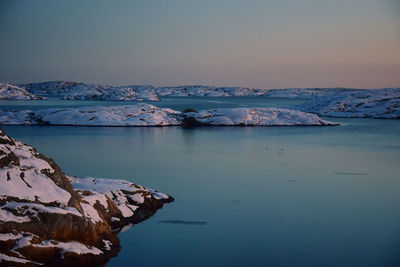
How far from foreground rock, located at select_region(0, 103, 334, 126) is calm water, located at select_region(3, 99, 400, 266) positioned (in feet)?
31.2

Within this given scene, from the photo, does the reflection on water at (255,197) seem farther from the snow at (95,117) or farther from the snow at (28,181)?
the snow at (95,117)

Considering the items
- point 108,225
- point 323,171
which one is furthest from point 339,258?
point 323,171

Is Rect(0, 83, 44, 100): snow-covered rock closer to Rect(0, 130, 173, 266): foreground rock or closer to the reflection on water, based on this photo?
the reflection on water

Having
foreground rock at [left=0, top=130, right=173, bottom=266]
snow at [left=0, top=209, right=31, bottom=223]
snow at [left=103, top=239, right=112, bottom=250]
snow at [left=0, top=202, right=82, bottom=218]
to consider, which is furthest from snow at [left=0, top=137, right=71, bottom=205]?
snow at [left=103, top=239, right=112, bottom=250]

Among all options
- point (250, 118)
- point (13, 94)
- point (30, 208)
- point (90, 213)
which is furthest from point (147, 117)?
point (13, 94)

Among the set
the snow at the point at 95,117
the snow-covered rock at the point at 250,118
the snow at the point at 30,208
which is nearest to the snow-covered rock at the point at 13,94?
the snow at the point at 95,117

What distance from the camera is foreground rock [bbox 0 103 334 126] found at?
3503cm

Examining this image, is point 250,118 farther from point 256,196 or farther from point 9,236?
point 9,236

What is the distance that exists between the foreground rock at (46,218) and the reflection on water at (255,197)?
0.52 metres

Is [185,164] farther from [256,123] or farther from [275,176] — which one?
[256,123]

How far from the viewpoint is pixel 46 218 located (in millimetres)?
6496

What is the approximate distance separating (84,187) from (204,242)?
2970mm

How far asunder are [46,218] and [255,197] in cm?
619

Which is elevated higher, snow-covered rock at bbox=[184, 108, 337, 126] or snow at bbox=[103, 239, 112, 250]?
snow-covered rock at bbox=[184, 108, 337, 126]
